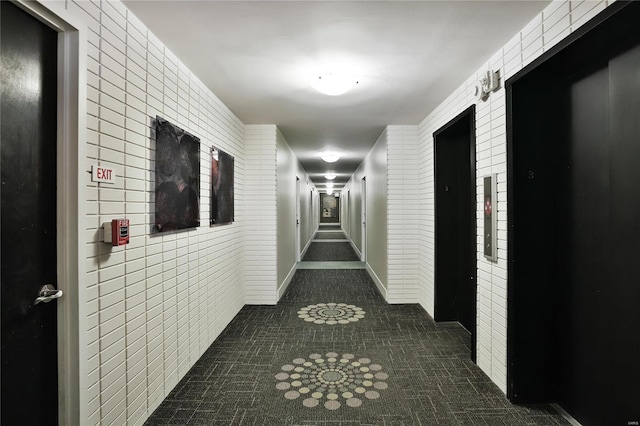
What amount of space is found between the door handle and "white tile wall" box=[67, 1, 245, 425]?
13 centimetres

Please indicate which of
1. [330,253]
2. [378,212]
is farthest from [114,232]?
[330,253]

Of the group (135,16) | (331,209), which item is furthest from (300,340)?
(331,209)

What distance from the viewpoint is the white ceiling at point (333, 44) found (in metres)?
1.99

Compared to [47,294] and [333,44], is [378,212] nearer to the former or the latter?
[333,44]

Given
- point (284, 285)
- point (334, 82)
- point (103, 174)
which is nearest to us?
point (103, 174)

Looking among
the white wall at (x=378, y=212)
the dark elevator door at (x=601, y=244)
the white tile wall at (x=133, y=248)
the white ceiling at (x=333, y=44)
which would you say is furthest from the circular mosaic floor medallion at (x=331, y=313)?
the white ceiling at (x=333, y=44)

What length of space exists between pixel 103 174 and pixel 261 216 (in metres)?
3.15

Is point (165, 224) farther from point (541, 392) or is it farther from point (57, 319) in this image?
point (541, 392)

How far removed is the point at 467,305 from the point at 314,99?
3.20 meters

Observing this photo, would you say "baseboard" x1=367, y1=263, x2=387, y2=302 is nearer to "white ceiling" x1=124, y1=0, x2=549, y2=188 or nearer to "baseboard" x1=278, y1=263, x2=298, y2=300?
"baseboard" x1=278, y1=263, x2=298, y2=300

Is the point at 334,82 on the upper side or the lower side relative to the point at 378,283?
upper

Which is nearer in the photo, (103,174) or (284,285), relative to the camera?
(103,174)

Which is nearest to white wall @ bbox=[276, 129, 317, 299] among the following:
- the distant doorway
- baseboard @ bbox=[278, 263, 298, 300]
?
baseboard @ bbox=[278, 263, 298, 300]

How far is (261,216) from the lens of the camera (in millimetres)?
4867
